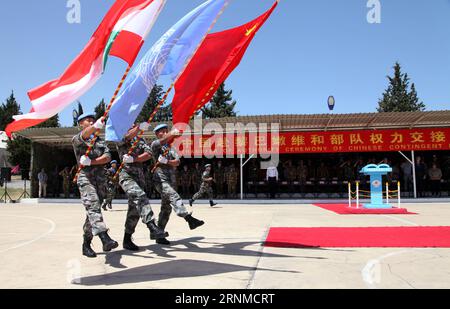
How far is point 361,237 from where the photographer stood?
22.0 ft

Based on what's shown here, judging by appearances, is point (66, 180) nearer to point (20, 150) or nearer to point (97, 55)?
point (97, 55)

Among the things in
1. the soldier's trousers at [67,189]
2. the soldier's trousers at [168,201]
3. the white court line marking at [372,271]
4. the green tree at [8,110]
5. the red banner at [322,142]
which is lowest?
the white court line marking at [372,271]

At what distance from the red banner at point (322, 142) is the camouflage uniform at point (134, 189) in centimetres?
1216

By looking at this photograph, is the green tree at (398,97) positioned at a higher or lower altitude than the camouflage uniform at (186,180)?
higher

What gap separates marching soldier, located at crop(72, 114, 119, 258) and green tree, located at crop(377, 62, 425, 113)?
177 ft

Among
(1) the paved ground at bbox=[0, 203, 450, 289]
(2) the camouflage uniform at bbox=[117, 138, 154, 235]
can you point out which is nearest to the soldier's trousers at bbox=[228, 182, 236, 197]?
(1) the paved ground at bbox=[0, 203, 450, 289]

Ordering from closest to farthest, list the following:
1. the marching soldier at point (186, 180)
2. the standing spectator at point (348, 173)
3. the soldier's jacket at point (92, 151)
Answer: the soldier's jacket at point (92, 151) → the standing spectator at point (348, 173) → the marching soldier at point (186, 180)

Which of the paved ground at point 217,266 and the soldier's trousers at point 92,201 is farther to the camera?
the soldier's trousers at point 92,201

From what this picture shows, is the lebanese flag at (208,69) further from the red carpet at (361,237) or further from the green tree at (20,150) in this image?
the green tree at (20,150)

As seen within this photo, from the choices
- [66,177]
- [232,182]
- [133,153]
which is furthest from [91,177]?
[66,177]

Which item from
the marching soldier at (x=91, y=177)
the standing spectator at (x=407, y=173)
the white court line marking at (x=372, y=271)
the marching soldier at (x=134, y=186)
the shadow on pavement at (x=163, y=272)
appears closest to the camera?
the white court line marking at (x=372, y=271)

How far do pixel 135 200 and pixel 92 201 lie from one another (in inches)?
26.8

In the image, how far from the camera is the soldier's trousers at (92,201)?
482cm

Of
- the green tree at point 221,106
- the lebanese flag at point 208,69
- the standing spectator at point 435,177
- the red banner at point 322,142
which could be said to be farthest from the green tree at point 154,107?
the lebanese flag at point 208,69
